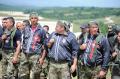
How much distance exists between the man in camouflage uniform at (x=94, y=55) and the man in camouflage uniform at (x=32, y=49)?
1.57m

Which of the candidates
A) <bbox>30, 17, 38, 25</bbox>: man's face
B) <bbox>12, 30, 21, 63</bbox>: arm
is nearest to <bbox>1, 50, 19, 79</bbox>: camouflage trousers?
<bbox>12, 30, 21, 63</bbox>: arm

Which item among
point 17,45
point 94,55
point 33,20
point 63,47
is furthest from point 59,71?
point 17,45

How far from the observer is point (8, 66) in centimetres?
1110

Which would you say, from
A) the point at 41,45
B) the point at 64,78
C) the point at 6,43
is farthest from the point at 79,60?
the point at 6,43

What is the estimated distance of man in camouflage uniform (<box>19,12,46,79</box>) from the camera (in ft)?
34.9

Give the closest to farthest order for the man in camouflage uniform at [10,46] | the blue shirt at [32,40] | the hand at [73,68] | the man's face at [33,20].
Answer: the hand at [73,68] → the man's face at [33,20] → the blue shirt at [32,40] → the man in camouflage uniform at [10,46]

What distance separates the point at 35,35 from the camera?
35.0ft

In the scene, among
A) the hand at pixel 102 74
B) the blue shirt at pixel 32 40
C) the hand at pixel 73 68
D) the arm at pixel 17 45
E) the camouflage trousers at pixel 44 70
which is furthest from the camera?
the camouflage trousers at pixel 44 70

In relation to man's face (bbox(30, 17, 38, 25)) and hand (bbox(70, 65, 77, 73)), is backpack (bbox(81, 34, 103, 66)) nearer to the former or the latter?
hand (bbox(70, 65, 77, 73))

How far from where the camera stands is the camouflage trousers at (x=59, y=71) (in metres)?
→ 9.69

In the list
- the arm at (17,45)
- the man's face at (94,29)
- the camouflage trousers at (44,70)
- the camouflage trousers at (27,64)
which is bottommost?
the camouflage trousers at (44,70)

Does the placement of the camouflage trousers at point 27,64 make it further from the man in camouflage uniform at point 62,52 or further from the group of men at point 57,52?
the man in camouflage uniform at point 62,52

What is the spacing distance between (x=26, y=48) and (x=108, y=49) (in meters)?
2.58

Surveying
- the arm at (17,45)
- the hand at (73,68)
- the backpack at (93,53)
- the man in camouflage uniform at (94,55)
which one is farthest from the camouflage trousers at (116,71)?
the arm at (17,45)
